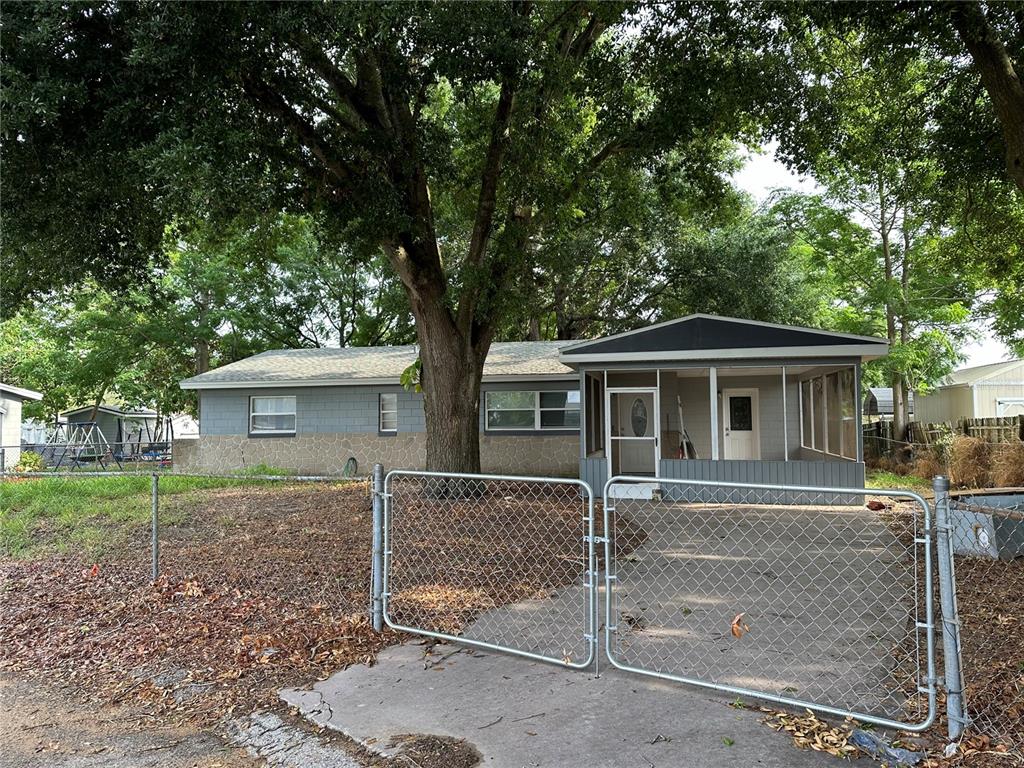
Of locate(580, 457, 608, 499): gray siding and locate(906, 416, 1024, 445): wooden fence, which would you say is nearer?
locate(580, 457, 608, 499): gray siding

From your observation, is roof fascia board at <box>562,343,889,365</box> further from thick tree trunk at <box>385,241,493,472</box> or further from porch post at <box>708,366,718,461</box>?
thick tree trunk at <box>385,241,493,472</box>

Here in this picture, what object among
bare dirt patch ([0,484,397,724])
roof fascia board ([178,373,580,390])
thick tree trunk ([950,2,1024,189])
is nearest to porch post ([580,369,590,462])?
roof fascia board ([178,373,580,390])

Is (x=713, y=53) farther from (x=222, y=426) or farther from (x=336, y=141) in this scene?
(x=222, y=426)

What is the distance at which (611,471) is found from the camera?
14.7m

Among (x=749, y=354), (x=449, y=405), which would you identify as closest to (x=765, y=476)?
(x=749, y=354)

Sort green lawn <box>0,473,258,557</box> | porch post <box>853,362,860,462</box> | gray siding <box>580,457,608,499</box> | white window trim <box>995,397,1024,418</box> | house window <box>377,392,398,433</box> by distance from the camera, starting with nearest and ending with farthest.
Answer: green lawn <box>0,473,258,557</box>, porch post <box>853,362,860,462</box>, gray siding <box>580,457,608,499</box>, house window <box>377,392,398,433</box>, white window trim <box>995,397,1024,418</box>

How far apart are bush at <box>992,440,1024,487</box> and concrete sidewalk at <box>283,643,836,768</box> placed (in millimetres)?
11432

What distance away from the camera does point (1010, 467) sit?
12.7 metres

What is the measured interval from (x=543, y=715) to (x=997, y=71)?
803cm

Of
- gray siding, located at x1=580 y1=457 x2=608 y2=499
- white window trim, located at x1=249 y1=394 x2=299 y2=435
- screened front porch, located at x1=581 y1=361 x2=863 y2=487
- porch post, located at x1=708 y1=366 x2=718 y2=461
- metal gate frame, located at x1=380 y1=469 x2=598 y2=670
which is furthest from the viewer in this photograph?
white window trim, located at x1=249 y1=394 x2=299 y2=435

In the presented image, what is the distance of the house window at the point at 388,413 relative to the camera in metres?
18.9

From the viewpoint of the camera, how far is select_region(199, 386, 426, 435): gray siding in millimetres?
18750

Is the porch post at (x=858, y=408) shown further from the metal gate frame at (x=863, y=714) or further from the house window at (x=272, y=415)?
the house window at (x=272, y=415)

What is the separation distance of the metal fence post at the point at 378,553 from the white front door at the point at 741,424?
1307 centimetres
